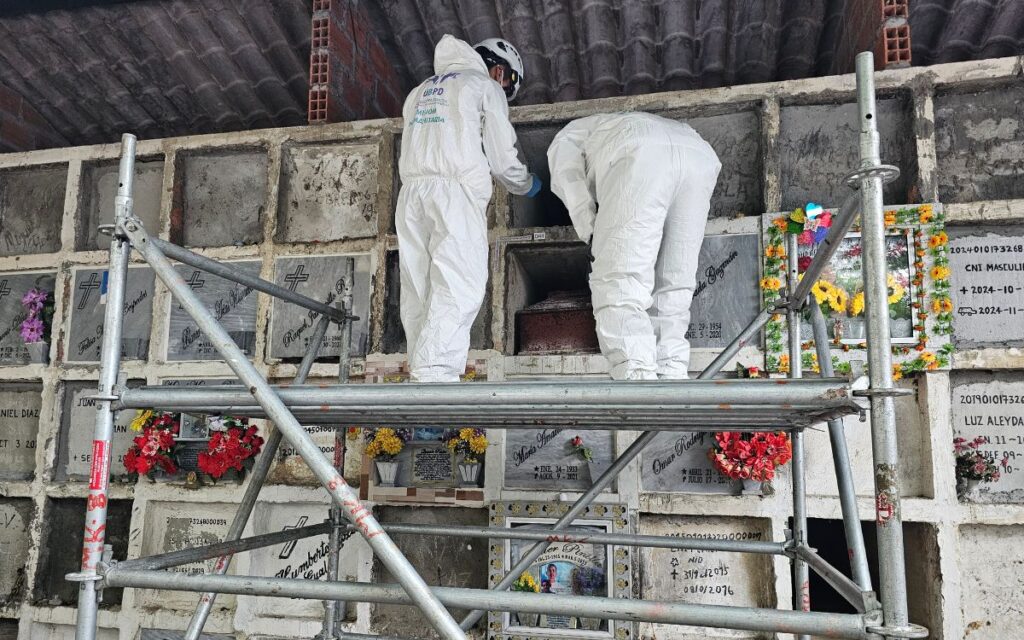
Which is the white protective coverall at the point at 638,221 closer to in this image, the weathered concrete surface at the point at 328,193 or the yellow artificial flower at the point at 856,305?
the yellow artificial flower at the point at 856,305

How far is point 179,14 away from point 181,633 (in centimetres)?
337

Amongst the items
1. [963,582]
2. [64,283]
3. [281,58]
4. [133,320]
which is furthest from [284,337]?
[963,582]

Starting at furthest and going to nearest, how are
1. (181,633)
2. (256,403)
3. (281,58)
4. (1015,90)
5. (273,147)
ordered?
(281,58) → (273,147) → (181,633) → (1015,90) → (256,403)

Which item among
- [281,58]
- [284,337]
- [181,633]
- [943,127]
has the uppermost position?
[281,58]

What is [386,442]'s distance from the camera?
3.57m

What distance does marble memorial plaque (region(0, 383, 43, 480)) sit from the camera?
413 cm

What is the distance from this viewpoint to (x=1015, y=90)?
3348 mm

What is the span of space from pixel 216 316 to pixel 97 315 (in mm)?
744

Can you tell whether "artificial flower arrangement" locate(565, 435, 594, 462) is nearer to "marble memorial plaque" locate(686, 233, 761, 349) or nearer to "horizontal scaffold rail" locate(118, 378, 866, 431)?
"marble memorial plaque" locate(686, 233, 761, 349)

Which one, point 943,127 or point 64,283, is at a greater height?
point 943,127

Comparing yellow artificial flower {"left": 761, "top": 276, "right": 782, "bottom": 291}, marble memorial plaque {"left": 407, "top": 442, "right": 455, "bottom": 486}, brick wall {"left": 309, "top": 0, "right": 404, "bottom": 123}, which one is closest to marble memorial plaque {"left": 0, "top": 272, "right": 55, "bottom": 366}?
brick wall {"left": 309, "top": 0, "right": 404, "bottom": 123}

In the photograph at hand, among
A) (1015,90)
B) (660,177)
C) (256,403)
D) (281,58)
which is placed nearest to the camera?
(256,403)

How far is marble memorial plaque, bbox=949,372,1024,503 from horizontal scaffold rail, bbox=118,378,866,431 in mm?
1655

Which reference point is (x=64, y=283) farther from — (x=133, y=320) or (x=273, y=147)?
(x=273, y=147)
